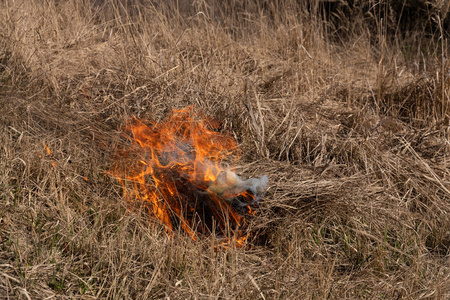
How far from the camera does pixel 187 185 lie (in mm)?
2621

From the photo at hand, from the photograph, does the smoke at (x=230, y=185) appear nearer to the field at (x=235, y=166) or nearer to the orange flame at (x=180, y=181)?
the orange flame at (x=180, y=181)

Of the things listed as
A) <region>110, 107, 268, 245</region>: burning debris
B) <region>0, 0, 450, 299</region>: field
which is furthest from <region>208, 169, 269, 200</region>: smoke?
<region>0, 0, 450, 299</region>: field

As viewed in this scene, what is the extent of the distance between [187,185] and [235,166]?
0.41 metres

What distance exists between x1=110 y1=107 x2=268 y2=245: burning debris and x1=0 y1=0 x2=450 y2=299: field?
8 cm

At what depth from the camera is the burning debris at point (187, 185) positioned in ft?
8.48

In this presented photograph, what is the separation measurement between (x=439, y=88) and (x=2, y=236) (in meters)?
3.08

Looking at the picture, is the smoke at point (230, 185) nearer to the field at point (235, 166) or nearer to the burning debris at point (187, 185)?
the burning debris at point (187, 185)

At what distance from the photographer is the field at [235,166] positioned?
2232 millimetres

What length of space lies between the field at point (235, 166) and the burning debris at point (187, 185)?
0.28 feet

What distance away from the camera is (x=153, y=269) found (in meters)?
2.29

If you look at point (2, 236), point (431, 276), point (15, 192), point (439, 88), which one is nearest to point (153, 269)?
point (2, 236)

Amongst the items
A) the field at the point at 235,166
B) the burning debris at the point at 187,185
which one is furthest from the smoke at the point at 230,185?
the field at the point at 235,166

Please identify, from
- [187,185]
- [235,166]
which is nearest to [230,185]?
[187,185]

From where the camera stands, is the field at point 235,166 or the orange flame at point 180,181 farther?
the orange flame at point 180,181
